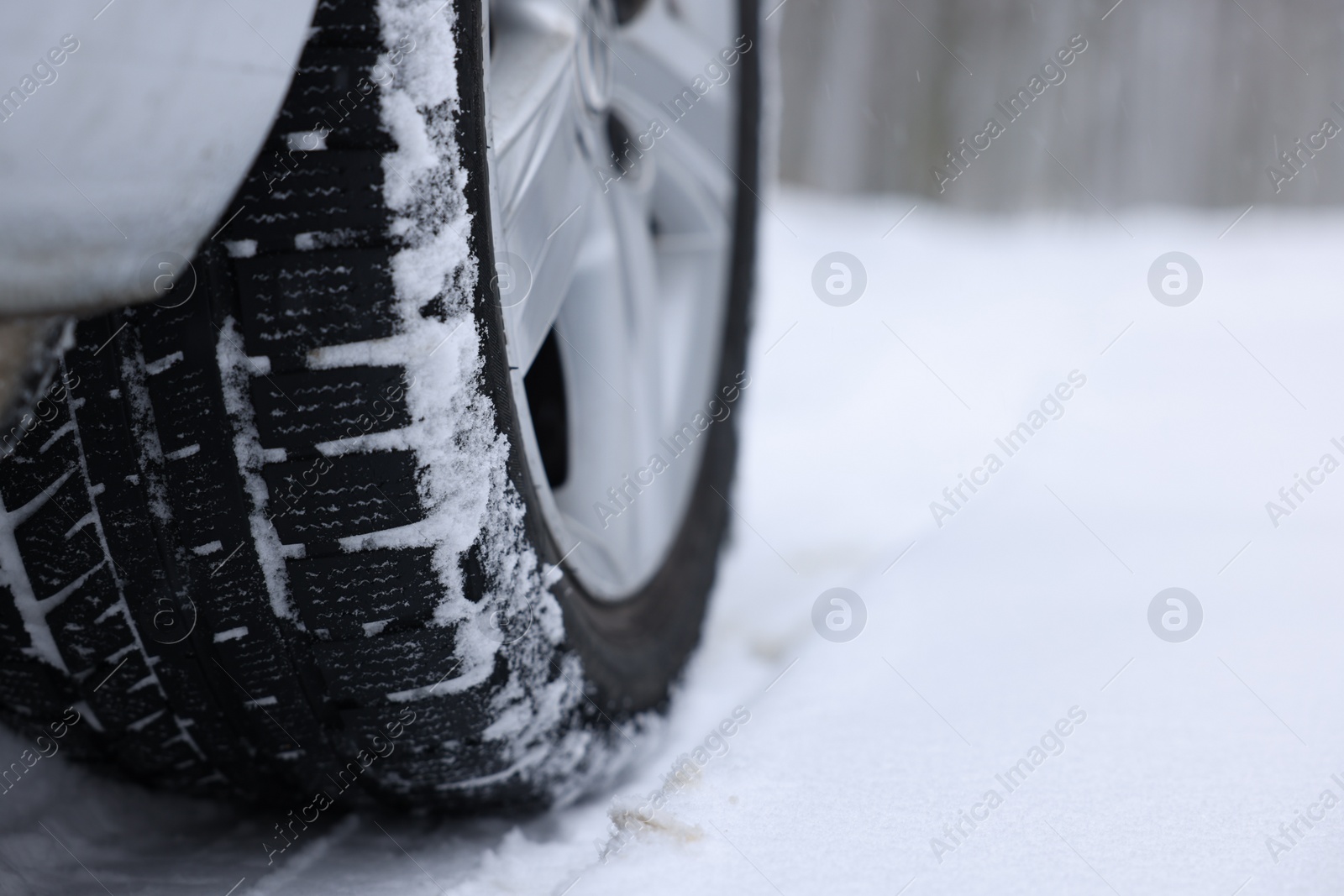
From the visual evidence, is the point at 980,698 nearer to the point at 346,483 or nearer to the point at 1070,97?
the point at 346,483

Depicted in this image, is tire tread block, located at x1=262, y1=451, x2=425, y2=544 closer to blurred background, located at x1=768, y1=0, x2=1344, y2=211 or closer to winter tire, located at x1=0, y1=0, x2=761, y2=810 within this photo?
winter tire, located at x1=0, y1=0, x2=761, y2=810

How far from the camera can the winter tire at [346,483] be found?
0.59 meters

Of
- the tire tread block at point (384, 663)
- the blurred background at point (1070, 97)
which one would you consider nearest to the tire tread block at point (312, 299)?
the tire tread block at point (384, 663)

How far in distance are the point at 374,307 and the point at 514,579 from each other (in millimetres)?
230

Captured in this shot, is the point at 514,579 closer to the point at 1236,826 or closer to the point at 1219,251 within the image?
the point at 1236,826

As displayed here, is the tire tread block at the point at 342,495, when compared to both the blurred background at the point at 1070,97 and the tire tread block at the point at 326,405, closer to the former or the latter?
the tire tread block at the point at 326,405

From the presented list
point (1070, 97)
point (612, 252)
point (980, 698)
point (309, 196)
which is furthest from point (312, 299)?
point (1070, 97)

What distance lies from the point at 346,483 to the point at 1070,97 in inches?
178

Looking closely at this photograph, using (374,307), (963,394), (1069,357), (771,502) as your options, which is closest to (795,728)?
(374,307)

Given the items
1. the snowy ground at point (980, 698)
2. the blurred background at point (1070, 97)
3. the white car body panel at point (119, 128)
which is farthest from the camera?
the blurred background at point (1070, 97)

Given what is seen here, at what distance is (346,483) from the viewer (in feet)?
2.07

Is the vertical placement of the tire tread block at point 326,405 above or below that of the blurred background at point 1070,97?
below

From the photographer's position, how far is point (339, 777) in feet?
2.55

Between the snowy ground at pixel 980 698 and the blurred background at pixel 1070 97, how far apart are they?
7.81 ft
